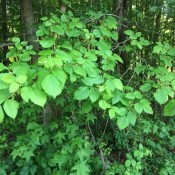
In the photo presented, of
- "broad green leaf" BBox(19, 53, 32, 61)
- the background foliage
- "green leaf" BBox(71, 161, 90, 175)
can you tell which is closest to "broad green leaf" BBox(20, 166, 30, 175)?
the background foliage

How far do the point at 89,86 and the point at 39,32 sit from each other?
76cm

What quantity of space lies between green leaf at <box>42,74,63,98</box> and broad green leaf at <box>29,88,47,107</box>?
0.07 meters

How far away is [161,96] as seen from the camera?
1802mm

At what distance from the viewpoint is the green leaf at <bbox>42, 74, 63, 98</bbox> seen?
1374 millimetres

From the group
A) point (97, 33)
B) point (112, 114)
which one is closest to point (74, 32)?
point (97, 33)

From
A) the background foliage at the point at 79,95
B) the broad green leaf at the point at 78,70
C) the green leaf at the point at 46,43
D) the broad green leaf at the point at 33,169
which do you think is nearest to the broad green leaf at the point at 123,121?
the background foliage at the point at 79,95

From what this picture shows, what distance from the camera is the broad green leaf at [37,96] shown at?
143cm

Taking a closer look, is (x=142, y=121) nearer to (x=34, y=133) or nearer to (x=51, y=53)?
(x=34, y=133)

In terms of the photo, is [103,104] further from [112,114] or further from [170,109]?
[170,109]

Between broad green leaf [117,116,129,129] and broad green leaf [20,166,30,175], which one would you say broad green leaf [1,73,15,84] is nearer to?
broad green leaf [117,116,129,129]

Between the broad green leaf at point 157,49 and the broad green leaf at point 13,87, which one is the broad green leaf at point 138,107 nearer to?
the broad green leaf at point 157,49

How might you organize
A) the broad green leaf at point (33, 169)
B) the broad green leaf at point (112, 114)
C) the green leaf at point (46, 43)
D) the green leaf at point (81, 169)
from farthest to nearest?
1. the broad green leaf at point (33, 169)
2. the green leaf at point (81, 169)
3. the green leaf at point (46, 43)
4. the broad green leaf at point (112, 114)

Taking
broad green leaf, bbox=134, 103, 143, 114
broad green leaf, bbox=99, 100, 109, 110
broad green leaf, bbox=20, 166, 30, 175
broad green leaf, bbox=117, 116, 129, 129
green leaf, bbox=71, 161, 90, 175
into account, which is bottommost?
broad green leaf, bbox=20, 166, 30, 175

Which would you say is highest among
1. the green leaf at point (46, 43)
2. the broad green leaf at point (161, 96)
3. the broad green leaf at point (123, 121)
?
the green leaf at point (46, 43)
